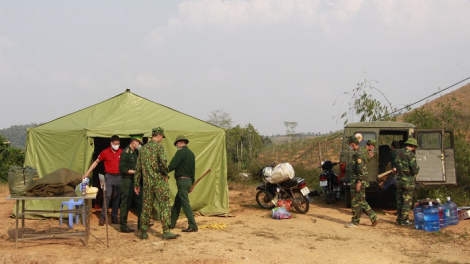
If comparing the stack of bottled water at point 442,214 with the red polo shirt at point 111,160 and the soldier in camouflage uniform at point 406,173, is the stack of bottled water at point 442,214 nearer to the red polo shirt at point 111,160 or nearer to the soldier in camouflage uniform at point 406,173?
the soldier in camouflage uniform at point 406,173

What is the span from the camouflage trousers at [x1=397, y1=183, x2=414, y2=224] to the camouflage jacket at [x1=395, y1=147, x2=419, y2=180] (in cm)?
19

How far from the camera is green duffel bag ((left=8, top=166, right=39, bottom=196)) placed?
6.87m

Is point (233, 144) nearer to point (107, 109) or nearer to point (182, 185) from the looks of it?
point (107, 109)

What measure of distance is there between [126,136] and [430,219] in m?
5.76

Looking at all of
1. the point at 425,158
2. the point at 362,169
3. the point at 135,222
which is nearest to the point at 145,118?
the point at 135,222

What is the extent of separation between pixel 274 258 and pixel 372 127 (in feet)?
16.6

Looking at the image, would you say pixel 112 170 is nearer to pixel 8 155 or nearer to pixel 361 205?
pixel 361 205

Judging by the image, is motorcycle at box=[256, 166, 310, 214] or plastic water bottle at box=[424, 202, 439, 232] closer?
plastic water bottle at box=[424, 202, 439, 232]

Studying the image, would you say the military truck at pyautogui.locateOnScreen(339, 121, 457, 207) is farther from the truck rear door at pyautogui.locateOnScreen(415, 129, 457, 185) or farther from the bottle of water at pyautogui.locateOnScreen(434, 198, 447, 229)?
the bottle of water at pyautogui.locateOnScreen(434, 198, 447, 229)

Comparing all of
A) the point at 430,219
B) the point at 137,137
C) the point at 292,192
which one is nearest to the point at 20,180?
the point at 137,137

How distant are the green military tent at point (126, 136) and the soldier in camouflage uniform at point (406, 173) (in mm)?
3475

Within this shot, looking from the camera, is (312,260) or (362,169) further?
(362,169)

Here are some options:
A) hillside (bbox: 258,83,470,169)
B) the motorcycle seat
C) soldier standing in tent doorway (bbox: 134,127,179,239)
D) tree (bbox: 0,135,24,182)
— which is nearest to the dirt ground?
soldier standing in tent doorway (bbox: 134,127,179,239)

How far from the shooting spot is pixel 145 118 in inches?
402
